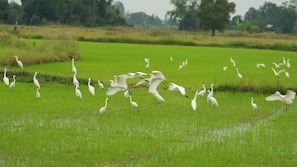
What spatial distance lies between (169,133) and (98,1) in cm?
6686

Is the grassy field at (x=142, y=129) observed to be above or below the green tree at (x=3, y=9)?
below

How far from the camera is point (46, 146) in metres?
8.30

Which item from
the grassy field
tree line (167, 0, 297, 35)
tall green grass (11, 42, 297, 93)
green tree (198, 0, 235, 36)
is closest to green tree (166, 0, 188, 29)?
tree line (167, 0, 297, 35)

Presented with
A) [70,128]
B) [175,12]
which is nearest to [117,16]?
[175,12]

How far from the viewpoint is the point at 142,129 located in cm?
1021

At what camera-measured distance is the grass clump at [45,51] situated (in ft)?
75.1

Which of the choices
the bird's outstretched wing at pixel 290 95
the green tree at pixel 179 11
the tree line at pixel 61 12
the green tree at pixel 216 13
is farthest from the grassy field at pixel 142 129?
the green tree at pixel 179 11

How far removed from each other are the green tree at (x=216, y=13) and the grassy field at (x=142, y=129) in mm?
44230

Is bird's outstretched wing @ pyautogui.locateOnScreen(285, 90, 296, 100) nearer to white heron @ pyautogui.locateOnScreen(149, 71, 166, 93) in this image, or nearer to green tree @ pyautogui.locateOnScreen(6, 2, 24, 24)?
white heron @ pyautogui.locateOnScreen(149, 71, 166, 93)

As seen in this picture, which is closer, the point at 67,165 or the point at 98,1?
the point at 67,165

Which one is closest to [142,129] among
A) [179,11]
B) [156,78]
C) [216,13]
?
[156,78]

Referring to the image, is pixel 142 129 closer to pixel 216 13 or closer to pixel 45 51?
pixel 45 51

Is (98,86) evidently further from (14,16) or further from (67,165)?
(14,16)

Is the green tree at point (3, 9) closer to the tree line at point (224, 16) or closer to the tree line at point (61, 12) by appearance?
the tree line at point (61, 12)
